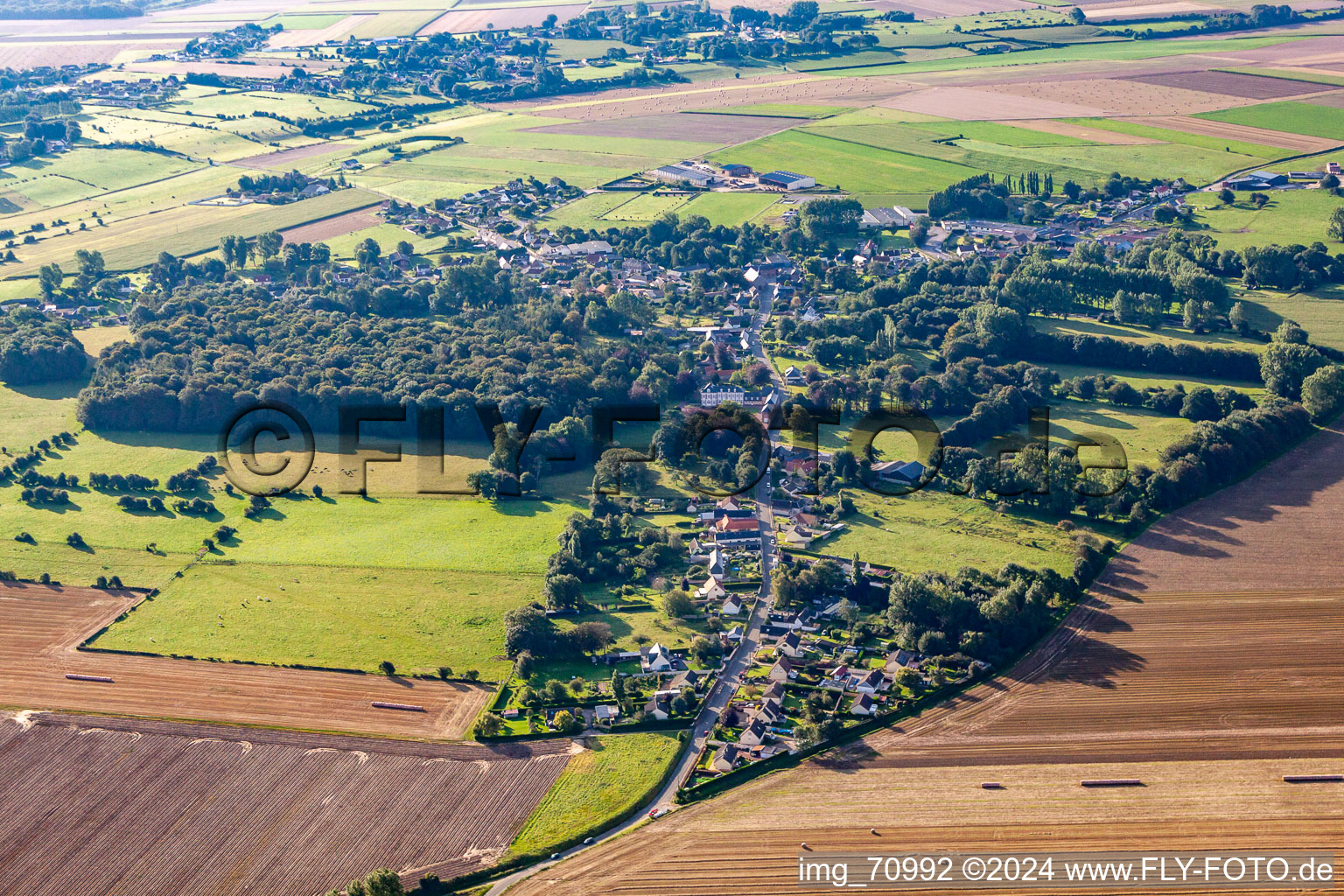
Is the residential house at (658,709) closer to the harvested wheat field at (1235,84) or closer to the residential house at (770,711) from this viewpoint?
the residential house at (770,711)

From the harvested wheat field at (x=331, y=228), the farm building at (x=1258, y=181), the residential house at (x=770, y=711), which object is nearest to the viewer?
the residential house at (x=770, y=711)

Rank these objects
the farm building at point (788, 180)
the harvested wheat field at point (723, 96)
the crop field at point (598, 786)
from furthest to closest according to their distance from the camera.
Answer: the harvested wheat field at point (723, 96), the farm building at point (788, 180), the crop field at point (598, 786)

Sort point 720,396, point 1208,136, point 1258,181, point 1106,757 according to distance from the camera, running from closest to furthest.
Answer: point 1106,757 < point 720,396 < point 1258,181 < point 1208,136

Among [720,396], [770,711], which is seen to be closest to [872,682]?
[770,711]

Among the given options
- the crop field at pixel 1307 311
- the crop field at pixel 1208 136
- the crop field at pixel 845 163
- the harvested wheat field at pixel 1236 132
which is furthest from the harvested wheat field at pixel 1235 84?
the crop field at pixel 1307 311

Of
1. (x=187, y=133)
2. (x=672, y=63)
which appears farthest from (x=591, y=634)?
(x=672, y=63)

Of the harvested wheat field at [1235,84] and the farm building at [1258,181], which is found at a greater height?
the harvested wheat field at [1235,84]

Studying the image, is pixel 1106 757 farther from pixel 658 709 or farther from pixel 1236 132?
pixel 1236 132
